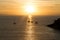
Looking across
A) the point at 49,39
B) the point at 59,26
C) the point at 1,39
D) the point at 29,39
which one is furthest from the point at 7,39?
the point at 59,26

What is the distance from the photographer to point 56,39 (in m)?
42.9

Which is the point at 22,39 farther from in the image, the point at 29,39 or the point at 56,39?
the point at 56,39

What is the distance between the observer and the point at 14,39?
43625 millimetres

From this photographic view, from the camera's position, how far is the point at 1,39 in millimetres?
43250

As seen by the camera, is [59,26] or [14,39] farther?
[59,26]

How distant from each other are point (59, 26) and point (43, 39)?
74.4 feet

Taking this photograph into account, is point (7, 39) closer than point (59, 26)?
Yes

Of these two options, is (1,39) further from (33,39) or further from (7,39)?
(33,39)

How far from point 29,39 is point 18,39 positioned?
2.85 m

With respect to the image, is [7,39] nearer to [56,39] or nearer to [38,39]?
[38,39]

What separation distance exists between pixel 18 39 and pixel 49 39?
18.8 ft

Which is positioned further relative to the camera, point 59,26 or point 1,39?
point 59,26

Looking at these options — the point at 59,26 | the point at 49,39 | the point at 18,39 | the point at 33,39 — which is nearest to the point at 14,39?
the point at 18,39

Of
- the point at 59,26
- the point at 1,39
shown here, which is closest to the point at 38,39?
the point at 1,39
